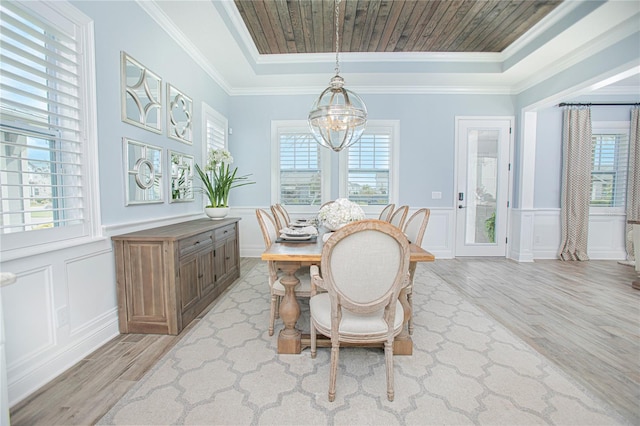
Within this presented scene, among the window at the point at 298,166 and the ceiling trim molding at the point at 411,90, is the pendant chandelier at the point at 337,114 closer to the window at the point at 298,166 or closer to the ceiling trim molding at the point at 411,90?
Answer: the window at the point at 298,166

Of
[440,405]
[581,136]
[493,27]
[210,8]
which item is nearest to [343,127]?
[210,8]

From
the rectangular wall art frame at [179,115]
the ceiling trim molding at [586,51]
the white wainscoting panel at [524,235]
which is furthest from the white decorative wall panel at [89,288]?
the white wainscoting panel at [524,235]

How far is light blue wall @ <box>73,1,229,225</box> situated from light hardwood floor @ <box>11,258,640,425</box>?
3.55 feet

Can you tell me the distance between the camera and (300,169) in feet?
16.4

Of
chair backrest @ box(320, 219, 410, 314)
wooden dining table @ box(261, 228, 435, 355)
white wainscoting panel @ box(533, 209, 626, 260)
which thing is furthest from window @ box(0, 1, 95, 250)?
white wainscoting panel @ box(533, 209, 626, 260)

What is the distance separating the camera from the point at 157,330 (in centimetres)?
231

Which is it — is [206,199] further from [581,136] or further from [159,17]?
[581,136]

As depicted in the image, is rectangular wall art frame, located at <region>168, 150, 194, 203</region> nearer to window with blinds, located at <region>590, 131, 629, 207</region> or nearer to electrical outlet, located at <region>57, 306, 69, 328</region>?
electrical outlet, located at <region>57, 306, 69, 328</region>

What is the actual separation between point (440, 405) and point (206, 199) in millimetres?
3743

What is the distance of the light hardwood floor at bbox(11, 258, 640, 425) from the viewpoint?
5.07 ft

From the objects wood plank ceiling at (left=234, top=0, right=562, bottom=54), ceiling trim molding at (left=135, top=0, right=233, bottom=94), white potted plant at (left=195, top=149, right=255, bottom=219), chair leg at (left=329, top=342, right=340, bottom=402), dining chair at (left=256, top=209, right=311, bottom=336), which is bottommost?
chair leg at (left=329, top=342, right=340, bottom=402)

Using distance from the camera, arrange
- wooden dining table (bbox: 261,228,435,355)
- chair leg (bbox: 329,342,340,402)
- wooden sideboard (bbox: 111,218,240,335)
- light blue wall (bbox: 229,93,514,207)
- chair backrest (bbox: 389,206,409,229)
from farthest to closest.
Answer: light blue wall (bbox: 229,93,514,207) < chair backrest (bbox: 389,206,409,229) < wooden sideboard (bbox: 111,218,240,335) < wooden dining table (bbox: 261,228,435,355) < chair leg (bbox: 329,342,340,402)

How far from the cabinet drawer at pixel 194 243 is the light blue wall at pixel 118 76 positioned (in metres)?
0.54

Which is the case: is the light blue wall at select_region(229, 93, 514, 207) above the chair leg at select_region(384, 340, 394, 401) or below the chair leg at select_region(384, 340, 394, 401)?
above
